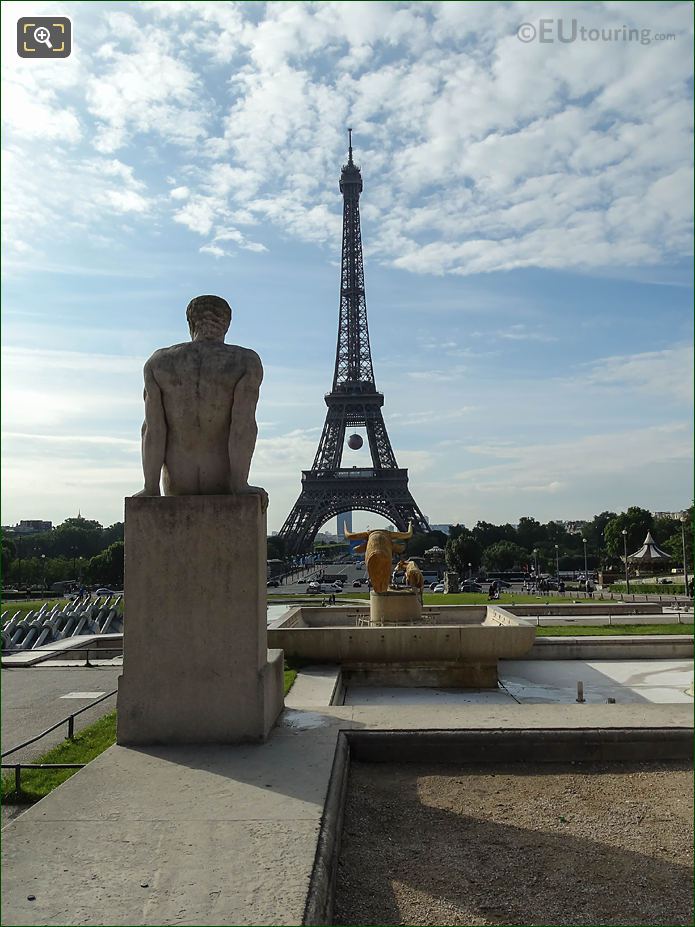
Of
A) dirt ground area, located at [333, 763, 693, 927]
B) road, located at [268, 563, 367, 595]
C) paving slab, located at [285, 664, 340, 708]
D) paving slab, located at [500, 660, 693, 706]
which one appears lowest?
road, located at [268, 563, 367, 595]

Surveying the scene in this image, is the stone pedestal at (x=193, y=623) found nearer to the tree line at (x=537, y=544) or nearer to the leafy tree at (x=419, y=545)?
the tree line at (x=537, y=544)

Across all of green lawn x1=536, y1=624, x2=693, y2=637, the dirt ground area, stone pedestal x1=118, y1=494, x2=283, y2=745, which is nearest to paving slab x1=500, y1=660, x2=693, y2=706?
green lawn x1=536, y1=624, x2=693, y2=637

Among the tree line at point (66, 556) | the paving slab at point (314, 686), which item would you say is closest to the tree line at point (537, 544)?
the tree line at point (66, 556)

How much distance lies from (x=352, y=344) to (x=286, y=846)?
70.0 metres

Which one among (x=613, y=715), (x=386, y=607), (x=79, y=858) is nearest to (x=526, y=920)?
(x=79, y=858)

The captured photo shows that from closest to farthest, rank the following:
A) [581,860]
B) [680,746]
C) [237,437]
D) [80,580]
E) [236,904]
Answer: [236,904], [581,860], [680,746], [237,437], [80,580]

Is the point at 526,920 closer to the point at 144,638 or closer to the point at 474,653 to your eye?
the point at 144,638

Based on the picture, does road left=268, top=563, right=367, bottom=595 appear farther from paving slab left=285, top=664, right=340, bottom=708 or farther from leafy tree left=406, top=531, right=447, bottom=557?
paving slab left=285, top=664, right=340, bottom=708

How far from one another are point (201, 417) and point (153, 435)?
47 centimetres

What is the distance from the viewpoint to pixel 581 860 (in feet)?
13.8

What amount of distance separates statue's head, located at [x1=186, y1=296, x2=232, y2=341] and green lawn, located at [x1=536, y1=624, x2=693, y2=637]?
12.1 metres

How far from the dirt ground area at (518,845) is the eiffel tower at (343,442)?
58.4m

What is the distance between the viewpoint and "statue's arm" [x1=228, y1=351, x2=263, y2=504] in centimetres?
643

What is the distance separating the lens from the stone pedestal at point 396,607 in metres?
15.5
